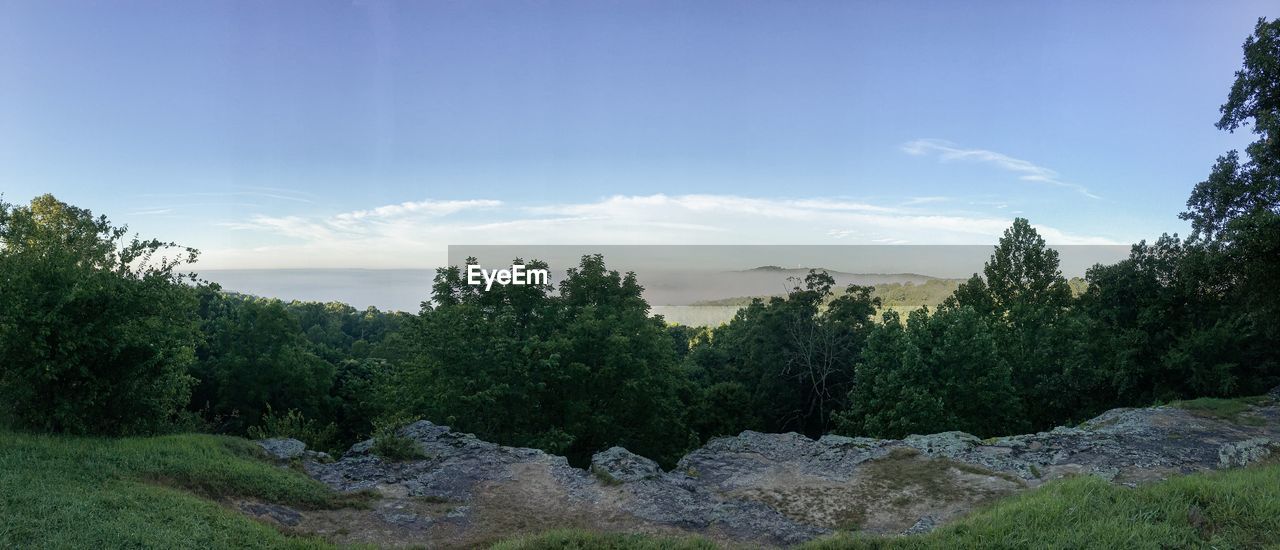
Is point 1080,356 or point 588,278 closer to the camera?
point 1080,356

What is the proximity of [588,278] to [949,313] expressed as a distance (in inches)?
622

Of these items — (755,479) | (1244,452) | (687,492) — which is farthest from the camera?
(755,479)

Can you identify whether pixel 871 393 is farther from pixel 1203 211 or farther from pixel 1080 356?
pixel 1203 211

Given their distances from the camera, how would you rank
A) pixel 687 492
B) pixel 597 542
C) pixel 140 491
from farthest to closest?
pixel 687 492, pixel 140 491, pixel 597 542

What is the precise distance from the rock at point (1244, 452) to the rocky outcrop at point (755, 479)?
0.11 feet

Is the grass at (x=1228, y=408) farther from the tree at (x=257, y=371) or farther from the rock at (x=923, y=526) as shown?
the tree at (x=257, y=371)

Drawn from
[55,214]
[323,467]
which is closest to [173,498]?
[323,467]

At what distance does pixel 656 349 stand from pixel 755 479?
13862mm

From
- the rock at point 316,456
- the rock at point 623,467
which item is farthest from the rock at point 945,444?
the rock at point 316,456

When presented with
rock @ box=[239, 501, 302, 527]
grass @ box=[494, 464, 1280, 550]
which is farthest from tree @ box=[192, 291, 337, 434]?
grass @ box=[494, 464, 1280, 550]

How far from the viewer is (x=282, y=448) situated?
14391 millimetres

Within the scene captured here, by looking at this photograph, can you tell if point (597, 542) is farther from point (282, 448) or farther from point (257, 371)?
point (257, 371)

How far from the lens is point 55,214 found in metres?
27.7

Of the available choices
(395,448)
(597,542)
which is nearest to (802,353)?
(395,448)
